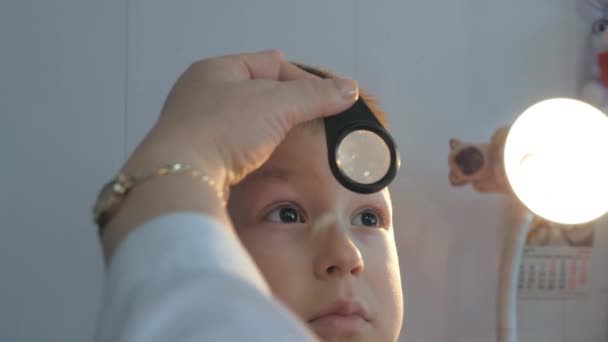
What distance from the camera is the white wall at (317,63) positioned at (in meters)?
0.94

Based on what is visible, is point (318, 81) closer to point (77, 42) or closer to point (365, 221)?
point (365, 221)

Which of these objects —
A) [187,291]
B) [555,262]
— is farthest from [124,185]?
[555,262]

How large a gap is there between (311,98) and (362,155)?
86mm

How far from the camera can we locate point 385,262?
2.56 feet

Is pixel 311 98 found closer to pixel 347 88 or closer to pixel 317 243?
pixel 347 88

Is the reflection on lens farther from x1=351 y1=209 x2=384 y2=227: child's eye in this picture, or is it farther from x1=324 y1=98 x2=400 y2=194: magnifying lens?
x1=351 y1=209 x2=384 y2=227: child's eye

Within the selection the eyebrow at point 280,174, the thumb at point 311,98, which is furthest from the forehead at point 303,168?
the thumb at point 311,98

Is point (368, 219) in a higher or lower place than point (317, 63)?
lower

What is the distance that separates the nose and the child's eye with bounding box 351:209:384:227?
2.9 inches

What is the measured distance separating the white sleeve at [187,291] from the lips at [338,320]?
13.2 inches

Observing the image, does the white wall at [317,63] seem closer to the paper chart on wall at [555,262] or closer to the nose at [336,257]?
the paper chart on wall at [555,262]

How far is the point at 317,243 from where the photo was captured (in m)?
0.72

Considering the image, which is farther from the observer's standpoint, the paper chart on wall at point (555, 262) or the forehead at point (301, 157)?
the paper chart on wall at point (555, 262)

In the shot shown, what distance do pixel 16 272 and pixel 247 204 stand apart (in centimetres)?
39
